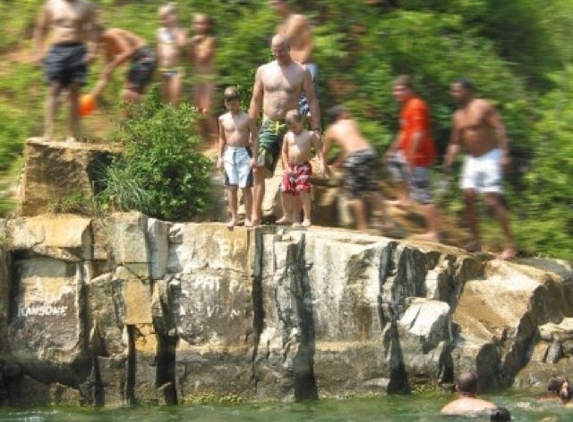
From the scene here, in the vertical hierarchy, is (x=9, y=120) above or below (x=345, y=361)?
above

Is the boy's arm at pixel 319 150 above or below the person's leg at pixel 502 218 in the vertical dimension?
above

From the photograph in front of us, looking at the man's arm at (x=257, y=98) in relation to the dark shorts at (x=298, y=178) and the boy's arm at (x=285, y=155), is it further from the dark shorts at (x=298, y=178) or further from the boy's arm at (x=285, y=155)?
the dark shorts at (x=298, y=178)

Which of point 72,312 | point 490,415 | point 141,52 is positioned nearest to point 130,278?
point 72,312

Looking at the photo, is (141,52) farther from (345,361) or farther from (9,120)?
(345,361)

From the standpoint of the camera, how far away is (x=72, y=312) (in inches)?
515

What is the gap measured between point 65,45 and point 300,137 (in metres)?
2.46

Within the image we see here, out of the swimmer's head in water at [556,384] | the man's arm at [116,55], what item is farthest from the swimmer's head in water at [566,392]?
the man's arm at [116,55]

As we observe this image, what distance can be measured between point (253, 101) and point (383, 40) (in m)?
2.63

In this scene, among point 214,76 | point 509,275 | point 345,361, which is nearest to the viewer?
point 345,361

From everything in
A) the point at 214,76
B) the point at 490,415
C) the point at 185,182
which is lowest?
the point at 490,415

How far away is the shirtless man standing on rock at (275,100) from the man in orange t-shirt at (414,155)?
0.84 meters

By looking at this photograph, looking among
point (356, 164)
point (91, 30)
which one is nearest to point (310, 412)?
point (356, 164)

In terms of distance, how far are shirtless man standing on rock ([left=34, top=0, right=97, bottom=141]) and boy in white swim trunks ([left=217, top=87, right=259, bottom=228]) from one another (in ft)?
5.01

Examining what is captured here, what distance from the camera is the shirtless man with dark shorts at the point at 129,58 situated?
14.3 m
